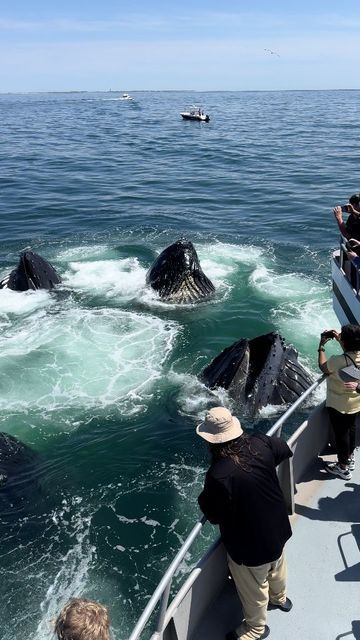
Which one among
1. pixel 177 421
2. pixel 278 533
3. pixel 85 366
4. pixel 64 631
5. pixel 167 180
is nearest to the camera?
pixel 64 631

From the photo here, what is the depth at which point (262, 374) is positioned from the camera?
41.6ft

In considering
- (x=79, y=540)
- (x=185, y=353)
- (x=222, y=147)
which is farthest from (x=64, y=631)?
(x=222, y=147)

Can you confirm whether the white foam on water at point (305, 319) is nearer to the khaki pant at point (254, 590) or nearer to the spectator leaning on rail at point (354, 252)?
the spectator leaning on rail at point (354, 252)

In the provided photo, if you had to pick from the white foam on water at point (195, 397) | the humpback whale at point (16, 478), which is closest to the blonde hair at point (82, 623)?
the humpback whale at point (16, 478)

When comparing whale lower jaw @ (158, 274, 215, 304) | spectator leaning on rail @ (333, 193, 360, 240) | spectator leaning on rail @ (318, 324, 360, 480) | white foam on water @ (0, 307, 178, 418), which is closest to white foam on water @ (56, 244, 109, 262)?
white foam on water @ (0, 307, 178, 418)

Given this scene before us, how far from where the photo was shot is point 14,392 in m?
14.3

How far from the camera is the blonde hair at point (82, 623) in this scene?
3736mm

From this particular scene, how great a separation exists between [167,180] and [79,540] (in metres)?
35.9

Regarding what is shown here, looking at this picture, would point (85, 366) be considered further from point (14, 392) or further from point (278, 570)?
point (278, 570)

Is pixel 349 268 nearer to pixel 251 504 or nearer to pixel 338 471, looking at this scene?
pixel 338 471

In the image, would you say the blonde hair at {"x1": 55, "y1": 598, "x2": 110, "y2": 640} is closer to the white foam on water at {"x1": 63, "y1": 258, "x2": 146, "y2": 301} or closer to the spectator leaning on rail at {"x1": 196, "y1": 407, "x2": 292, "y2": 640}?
the spectator leaning on rail at {"x1": 196, "y1": 407, "x2": 292, "y2": 640}

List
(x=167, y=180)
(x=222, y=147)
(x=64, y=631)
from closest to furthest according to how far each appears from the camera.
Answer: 1. (x=64, y=631)
2. (x=167, y=180)
3. (x=222, y=147)

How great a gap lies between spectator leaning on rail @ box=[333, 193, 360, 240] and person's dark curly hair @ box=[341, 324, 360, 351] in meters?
4.35

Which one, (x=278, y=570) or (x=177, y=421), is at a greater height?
(x=278, y=570)
